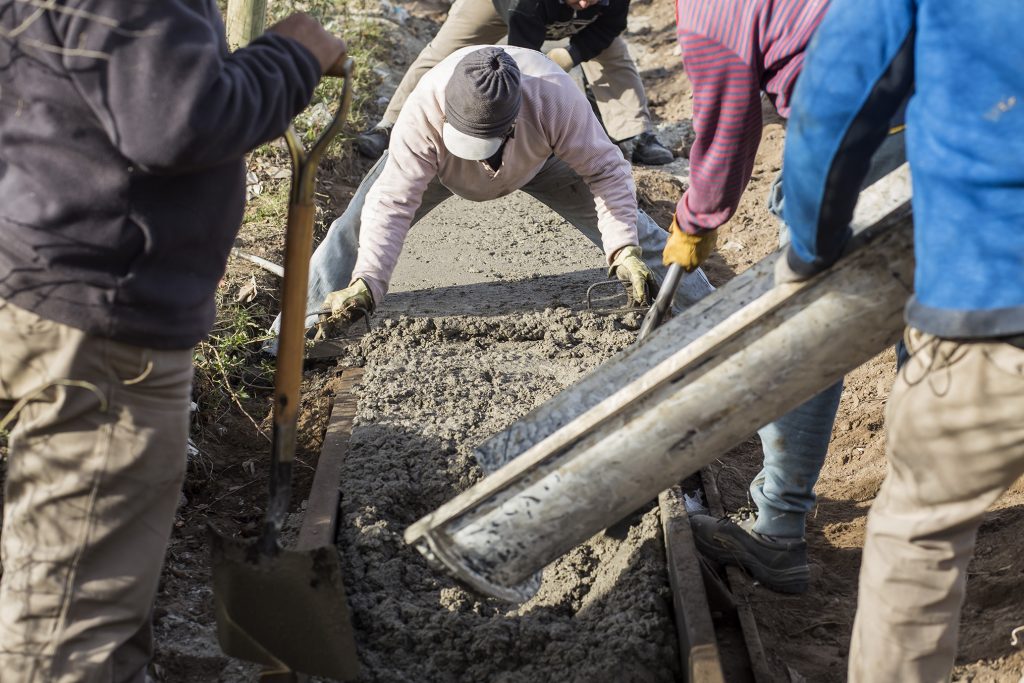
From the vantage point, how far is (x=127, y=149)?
1.82m

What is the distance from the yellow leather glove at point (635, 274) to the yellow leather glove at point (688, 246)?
121cm

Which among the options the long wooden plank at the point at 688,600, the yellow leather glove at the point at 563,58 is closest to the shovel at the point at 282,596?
the long wooden plank at the point at 688,600

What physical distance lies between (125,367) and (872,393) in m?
3.37

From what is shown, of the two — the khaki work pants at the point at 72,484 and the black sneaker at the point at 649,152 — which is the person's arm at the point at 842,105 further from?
the black sneaker at the point at 649,152

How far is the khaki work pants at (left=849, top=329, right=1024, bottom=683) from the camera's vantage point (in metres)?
1.83

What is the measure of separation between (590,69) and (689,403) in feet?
16.8

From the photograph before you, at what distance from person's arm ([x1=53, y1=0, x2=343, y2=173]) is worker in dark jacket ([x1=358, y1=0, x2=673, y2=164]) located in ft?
12.2

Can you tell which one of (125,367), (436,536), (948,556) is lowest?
(436,536)

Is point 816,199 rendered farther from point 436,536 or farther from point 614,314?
point 614,314

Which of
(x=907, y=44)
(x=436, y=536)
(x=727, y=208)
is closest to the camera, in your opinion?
(x=907, y=44)

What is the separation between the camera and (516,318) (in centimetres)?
473

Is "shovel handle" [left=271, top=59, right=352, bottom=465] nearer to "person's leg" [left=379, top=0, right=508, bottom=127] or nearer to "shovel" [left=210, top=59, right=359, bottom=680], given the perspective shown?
"shovel" [left=210, top=59, right=359, bottom=680]

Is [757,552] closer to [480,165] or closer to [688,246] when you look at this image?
[688,246]

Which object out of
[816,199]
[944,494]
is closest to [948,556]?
[944,494]
